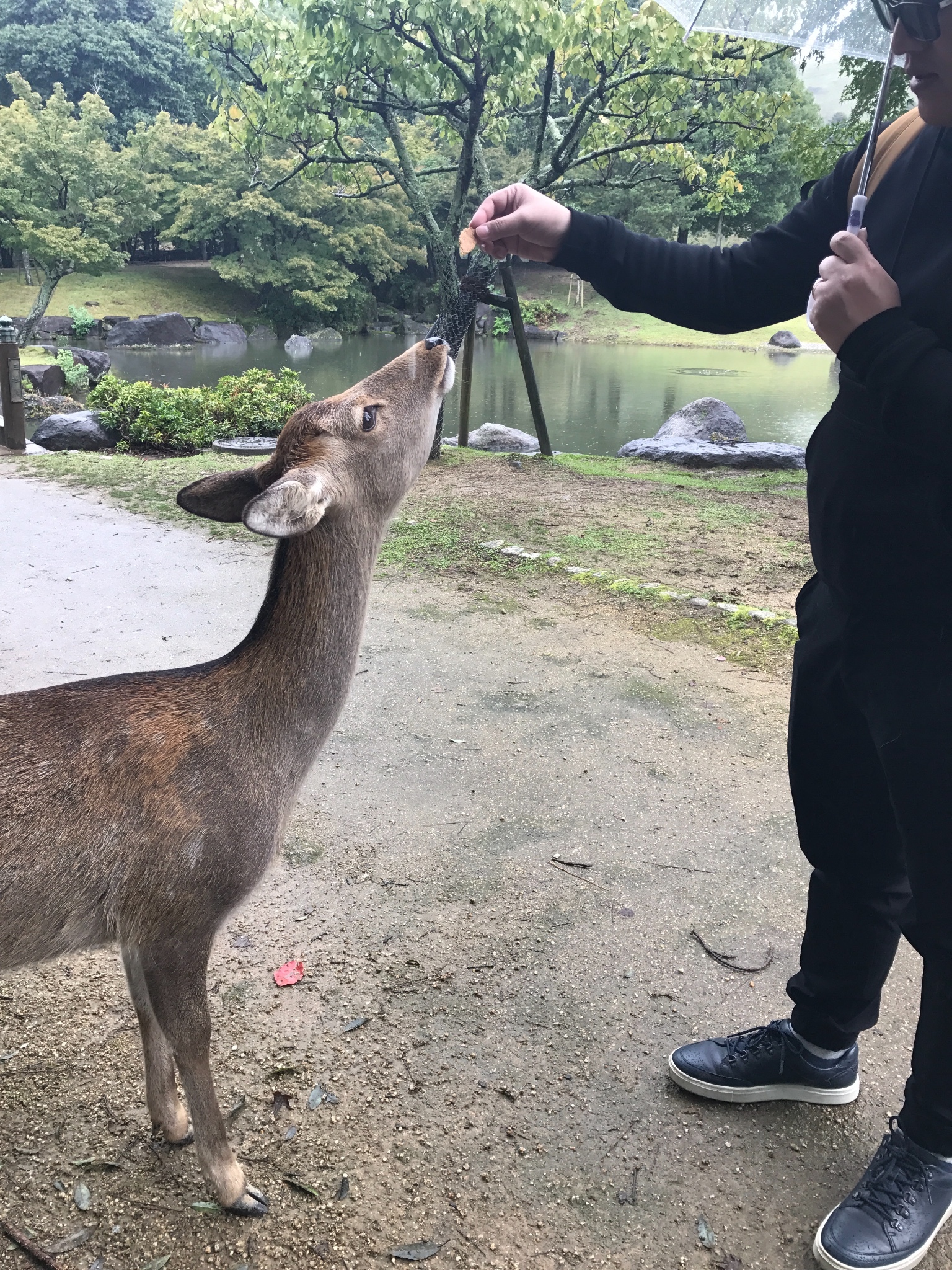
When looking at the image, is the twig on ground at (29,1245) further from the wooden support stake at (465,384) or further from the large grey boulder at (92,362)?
the large grey boulder at (92,362)

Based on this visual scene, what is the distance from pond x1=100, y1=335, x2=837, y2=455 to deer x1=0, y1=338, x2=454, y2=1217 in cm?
1093

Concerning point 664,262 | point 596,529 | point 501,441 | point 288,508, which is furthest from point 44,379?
point 288,508

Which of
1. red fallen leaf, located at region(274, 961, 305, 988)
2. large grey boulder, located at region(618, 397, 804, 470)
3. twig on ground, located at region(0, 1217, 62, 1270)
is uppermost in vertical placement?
large grey boulder, located at region(618, 397, 804, 470)

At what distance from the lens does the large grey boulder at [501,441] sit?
11750mm

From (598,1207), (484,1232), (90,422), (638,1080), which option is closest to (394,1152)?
(484,1232)

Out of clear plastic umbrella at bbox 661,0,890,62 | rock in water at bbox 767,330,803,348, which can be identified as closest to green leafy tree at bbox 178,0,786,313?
clear plastic umbrella at bbox 661,0,890,62

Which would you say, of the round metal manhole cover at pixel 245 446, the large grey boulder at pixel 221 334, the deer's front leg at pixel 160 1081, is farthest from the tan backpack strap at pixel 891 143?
the large grey boulder at pixel 221 334

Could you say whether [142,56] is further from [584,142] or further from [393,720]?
[393,720]

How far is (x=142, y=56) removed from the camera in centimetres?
4081

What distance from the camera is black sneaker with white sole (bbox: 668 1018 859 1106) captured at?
89.9 inches

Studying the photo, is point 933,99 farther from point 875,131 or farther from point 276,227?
point 276,227

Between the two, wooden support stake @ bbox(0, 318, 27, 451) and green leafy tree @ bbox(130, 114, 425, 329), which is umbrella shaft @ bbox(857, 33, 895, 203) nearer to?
wooden support stake @ bbox(0, 318, 27, 451)

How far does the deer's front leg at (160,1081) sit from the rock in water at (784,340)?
3584 centimetres

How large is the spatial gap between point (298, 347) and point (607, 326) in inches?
546
